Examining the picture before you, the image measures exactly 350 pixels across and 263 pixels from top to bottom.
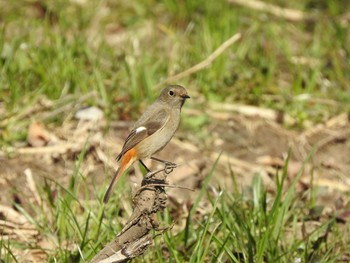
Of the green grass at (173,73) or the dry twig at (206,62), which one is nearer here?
the green grass at (173,73)

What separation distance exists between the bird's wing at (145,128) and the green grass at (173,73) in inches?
19.7

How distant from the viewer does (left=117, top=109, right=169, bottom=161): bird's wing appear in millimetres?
4387

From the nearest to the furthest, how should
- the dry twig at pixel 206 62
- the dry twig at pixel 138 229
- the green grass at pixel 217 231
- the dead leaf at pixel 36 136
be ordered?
the dry twig at pixel 138 229 < the green grass at pixel 217 231 < the dead leaf at pixel 36 136 < the dry twig at pixel 206 62

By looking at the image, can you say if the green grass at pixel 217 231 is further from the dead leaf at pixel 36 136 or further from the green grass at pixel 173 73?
the dead leaf at pixel 36 136

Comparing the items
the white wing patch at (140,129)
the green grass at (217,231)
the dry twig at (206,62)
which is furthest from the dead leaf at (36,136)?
the white wing patch at (140,129)

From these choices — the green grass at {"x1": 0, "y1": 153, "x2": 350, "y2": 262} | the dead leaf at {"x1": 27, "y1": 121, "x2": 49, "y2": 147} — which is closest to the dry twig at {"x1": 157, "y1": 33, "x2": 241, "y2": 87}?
the dead leaf at {"x1": 27, "y1": 121, "x2": 49, "y2": 147}

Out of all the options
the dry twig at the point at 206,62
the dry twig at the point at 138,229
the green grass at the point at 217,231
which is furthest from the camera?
the dry twig at the point at 206,62

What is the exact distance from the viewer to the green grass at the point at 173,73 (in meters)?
4.61

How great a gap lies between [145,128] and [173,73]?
2.47 m

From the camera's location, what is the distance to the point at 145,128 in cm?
439

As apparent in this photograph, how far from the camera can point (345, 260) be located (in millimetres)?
4703

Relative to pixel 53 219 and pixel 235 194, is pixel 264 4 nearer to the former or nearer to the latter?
pixel 235 194

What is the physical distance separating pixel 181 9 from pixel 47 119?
244 cm

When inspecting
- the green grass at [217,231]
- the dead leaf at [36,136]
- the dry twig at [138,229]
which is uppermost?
the dry twig at [138,229]
